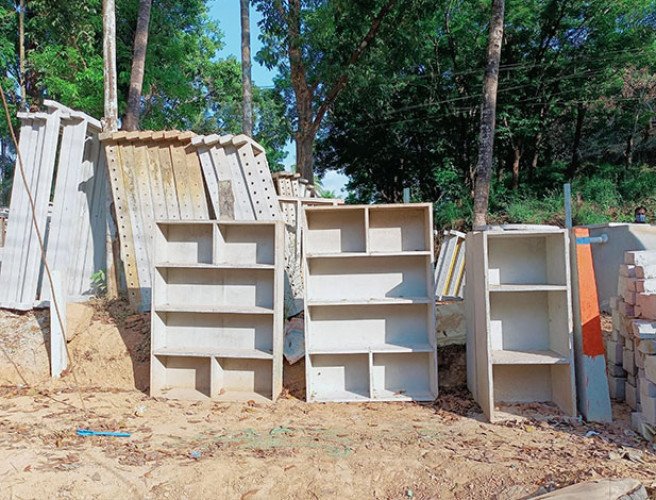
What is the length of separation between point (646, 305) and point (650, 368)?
66 centimetres

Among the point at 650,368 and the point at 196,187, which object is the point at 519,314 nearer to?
the point at 650,368

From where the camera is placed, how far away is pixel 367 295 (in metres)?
5.66

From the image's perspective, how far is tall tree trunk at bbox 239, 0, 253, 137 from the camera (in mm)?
12328

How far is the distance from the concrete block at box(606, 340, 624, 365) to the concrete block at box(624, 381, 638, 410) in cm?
24

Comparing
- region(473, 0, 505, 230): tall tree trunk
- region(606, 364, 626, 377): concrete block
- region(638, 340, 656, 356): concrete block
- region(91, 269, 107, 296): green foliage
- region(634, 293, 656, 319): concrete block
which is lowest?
region(606, 364, 626, 377): concrete block

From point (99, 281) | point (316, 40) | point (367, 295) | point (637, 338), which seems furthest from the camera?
point (316, 40)

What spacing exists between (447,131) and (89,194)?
1714 centimetres

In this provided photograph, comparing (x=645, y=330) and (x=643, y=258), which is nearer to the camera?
(x=645, y=330)

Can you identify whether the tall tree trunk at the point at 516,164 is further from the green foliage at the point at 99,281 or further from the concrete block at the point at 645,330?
the green foliage at the point at 99,281

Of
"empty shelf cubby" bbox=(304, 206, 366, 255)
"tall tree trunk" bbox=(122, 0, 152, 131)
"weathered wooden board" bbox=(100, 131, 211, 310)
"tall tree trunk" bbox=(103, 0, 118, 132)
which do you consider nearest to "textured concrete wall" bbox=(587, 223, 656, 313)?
"empty shelf cubby" bbox=(304, 206, 366, 255)

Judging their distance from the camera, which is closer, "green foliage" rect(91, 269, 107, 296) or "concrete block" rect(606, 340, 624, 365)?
"concrete block" rect(606, 340, 624, 365)

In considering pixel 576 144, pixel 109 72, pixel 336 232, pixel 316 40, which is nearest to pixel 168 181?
pixel 336 232

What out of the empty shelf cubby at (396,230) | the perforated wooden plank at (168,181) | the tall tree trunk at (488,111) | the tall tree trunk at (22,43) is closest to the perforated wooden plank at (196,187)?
the perforated wooden plank at (168,181)

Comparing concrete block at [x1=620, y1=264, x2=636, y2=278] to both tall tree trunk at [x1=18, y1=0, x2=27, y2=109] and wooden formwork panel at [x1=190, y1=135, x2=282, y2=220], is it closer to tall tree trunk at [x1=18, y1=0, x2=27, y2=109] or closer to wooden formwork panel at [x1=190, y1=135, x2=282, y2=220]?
wooden formwork panel at [x1=190, y1=135, x2=282, y2=220]
